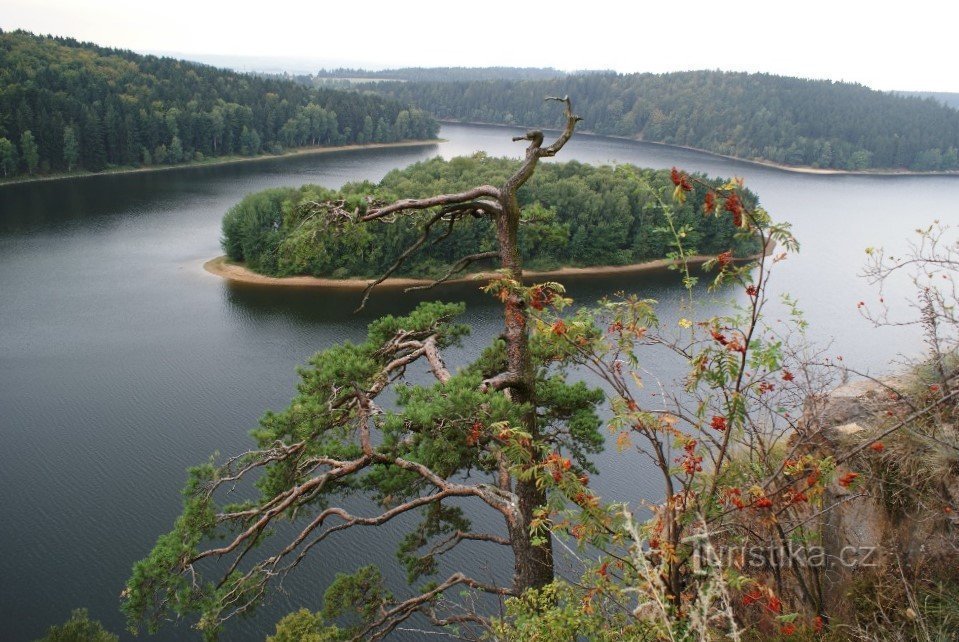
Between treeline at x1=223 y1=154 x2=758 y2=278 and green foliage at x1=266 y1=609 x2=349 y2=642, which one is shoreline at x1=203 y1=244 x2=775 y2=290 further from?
green foliage at x1=266 y1=609 x2=349 y2=642

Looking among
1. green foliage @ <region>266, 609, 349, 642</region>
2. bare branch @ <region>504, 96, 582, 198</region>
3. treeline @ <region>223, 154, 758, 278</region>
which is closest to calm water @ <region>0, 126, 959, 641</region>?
treeline @ <region>223, 154, 758, 278</region>

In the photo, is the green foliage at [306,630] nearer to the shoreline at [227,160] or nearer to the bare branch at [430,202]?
the bare branch at [430,202]

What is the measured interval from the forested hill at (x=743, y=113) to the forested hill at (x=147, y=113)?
2951cm

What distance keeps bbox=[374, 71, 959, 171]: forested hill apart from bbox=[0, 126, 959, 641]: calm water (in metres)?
27.2

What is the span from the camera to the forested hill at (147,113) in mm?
49969

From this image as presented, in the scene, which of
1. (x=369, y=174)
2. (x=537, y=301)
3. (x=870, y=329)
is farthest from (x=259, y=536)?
(x=369, y=174)

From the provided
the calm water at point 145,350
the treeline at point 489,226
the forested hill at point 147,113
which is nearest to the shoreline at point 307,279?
the treeline at point 489,226

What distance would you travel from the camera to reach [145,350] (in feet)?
74.6

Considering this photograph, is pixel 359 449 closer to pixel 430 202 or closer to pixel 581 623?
pixel 430 202

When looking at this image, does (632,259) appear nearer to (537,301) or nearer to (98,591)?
(98,591)

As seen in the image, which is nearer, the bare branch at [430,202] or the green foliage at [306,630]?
the bare branch at [430,202]

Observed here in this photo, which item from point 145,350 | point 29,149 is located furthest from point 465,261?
point 29,149

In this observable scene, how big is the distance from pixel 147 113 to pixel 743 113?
66.4 meters

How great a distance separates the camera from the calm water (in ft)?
42.0
